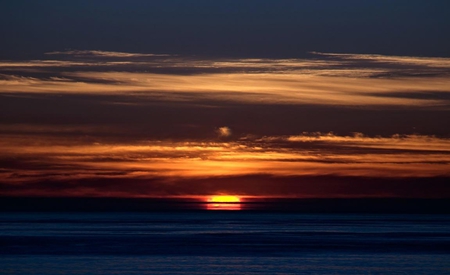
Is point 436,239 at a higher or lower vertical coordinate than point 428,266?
higher

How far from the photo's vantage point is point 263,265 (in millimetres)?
39812

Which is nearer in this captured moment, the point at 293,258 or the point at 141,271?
the point at 141,271

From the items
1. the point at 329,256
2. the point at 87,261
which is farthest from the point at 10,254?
the point at 329,256

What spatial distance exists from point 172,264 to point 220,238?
16.5m

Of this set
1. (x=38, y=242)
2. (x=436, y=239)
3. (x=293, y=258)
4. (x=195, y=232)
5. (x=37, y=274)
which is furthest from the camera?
(x=195, y=232)

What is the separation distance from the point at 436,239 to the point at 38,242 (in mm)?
23710

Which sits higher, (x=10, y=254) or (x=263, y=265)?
(x=10, y=254)

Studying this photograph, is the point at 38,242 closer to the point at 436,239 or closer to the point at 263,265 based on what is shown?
the point at 263,265

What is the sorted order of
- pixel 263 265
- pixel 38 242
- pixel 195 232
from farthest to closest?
pixel 195 232 → pixel 38 242 → pixel 263 265

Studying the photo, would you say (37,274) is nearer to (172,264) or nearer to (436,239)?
(172,264)

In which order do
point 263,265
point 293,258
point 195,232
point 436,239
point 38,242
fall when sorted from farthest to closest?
1. point 195,232
2. point 436,239
3. point 38,242
4. point 293,258
5. point 263,265

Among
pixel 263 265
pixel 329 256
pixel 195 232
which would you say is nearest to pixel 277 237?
pixel 195 232

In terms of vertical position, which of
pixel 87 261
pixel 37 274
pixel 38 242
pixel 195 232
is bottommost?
pixel 37 274

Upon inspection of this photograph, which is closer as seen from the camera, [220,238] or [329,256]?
[329,256]
